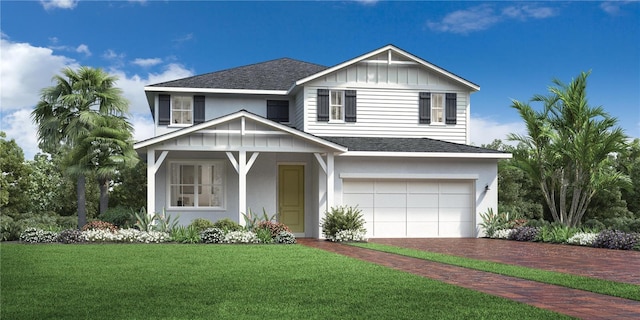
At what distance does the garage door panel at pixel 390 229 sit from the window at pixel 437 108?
430 cm

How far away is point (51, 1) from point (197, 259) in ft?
47.1

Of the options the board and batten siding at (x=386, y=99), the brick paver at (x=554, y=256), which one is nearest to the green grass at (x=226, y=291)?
the brick paver at (x=554, y=256)

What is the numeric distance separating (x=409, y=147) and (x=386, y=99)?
2.39 meters

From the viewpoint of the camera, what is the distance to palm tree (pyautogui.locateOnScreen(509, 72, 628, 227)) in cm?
2250

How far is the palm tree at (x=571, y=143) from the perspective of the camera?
22.5 m

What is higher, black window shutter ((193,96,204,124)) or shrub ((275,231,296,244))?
black window shutter ((193,96,204,124))

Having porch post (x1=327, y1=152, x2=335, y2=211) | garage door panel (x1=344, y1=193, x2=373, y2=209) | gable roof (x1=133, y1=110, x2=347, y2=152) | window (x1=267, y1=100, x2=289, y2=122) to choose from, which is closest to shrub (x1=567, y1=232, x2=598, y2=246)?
garage door panel (x1=344, y1=193, x2=373, y2=209)

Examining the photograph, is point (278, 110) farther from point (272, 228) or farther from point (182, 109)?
point (272, 228)

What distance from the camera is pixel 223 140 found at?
19938 mm

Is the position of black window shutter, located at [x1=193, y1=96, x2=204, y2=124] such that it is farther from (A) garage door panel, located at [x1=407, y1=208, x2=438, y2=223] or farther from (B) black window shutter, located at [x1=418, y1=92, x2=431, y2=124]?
(A) garage door panel, located at [x1=407, y1=208, x2=438, y2=223]

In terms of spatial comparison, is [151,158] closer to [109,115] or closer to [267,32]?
[109,115]

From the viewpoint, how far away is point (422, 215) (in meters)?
22.6

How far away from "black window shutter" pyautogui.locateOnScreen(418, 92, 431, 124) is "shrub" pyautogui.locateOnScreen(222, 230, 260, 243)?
8.57 meters

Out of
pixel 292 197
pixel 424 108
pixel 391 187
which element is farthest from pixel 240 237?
pixel 424 108
